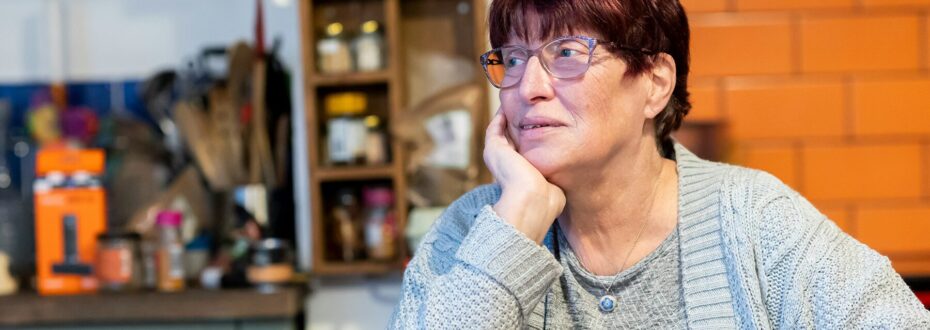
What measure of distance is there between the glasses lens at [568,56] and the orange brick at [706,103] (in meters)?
1.13

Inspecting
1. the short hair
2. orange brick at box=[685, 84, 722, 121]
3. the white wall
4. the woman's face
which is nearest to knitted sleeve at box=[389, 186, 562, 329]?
the woman's face

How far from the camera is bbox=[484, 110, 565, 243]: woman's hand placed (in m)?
1.22

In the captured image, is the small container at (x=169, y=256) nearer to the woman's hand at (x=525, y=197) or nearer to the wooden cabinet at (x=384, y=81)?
the wooden cabinet at (x=384, y=81)

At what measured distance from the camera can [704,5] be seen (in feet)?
7.52

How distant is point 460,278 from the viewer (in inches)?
46.5

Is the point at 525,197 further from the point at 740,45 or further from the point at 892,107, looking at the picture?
the point at 892,107

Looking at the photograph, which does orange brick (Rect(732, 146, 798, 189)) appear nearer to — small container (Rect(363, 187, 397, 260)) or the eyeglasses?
small container (Rect(363, 187, 397, 260))

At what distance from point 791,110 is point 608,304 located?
1167 mm

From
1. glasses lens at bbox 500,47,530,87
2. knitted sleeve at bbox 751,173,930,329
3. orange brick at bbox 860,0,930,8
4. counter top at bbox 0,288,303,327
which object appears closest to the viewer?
knitted sleeve at bbox 751,173,930,329

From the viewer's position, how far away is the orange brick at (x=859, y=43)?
229 cm

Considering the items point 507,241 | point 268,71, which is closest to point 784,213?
point 507,241

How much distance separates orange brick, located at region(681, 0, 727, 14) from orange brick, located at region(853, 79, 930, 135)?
0.34 m

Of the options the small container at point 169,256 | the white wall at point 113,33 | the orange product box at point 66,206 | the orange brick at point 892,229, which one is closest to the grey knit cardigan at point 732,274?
the orange brick at point 892,229

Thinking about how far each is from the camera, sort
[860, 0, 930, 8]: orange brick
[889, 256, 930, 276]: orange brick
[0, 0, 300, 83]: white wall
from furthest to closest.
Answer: [0, 0, 300, 83]: white wall < [860, 0, 930, 8]: orange brick < [889, 256, 930, 276]: orange brick
